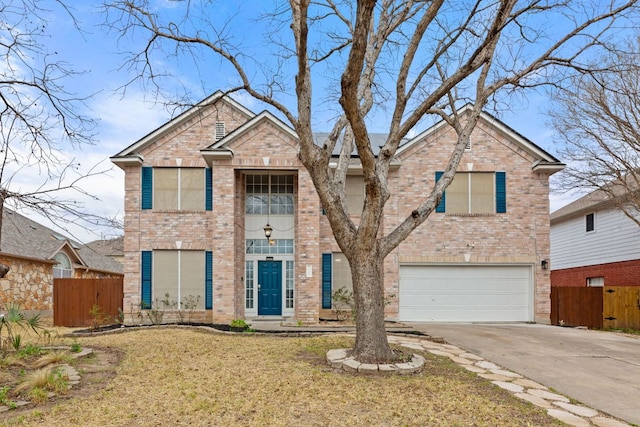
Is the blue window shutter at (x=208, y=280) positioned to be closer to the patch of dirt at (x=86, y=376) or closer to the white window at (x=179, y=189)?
the white window at (x=179, y=189)

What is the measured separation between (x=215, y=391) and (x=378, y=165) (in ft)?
14.2

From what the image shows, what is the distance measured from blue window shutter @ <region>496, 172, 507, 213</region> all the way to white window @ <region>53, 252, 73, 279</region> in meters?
19.1

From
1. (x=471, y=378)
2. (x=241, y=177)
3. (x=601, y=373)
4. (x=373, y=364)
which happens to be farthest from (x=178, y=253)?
(x=601, y=373)

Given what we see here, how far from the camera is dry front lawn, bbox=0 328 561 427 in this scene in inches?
197

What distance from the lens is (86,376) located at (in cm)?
691

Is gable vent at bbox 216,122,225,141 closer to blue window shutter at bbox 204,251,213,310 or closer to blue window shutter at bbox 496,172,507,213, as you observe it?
blue window shutter at bbox 204,251,213,310

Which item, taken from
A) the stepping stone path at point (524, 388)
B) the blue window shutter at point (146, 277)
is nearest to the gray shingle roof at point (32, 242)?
the blue window shutter at point (146, 277)

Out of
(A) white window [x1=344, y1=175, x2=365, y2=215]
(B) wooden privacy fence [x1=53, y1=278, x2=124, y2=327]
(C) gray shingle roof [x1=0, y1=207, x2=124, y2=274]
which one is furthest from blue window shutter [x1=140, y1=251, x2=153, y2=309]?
(A) white window [x1=344, y1=175, x2=365, y2=215]

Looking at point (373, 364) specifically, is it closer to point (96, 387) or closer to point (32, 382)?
point (96, 387)

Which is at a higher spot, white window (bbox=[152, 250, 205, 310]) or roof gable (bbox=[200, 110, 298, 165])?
roof gable (bbox=[200, 110, 298, 165])

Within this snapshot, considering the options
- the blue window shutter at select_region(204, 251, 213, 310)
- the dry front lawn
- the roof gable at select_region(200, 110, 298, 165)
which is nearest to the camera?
the dry front lawn

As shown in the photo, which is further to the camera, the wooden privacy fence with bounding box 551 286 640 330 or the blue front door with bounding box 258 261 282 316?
the blue front door with bounding box 258 261 282 316

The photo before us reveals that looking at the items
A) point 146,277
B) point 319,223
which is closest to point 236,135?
point 319,223

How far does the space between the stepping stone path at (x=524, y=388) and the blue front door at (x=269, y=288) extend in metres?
7.19
